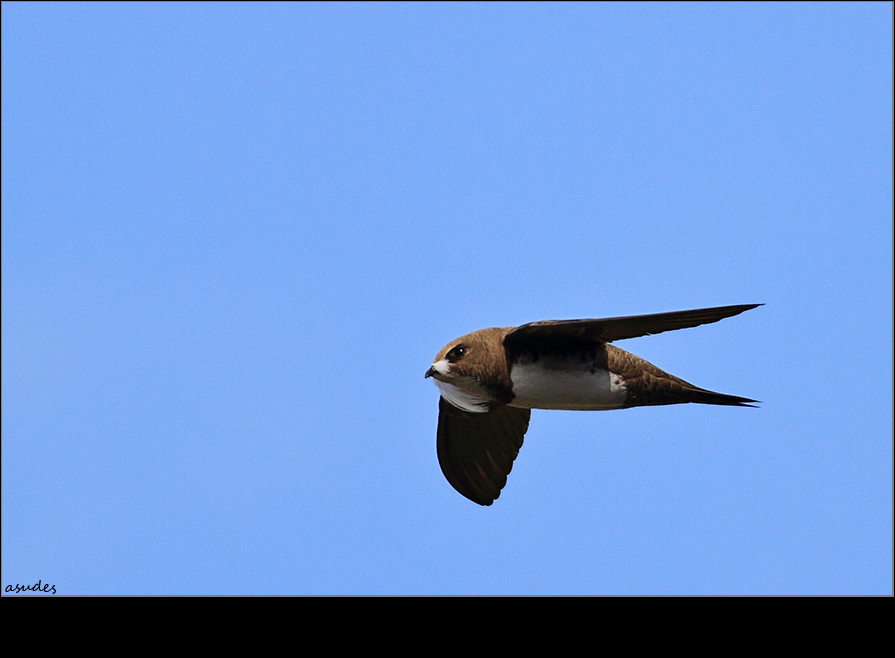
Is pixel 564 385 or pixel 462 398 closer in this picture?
pixel 564 385

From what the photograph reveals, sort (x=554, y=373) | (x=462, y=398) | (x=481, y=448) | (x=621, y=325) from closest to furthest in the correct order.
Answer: (x=621, y=325), (x=554, y=373), (x=462, y=398), (x=481, y=448)

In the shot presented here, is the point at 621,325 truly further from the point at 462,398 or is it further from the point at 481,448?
the point at 481,448

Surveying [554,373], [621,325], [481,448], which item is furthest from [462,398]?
[621,325]

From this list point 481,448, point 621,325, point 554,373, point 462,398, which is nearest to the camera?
point 621,325

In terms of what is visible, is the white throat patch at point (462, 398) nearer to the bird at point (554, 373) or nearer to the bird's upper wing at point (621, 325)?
the bird at point (554, 373)
